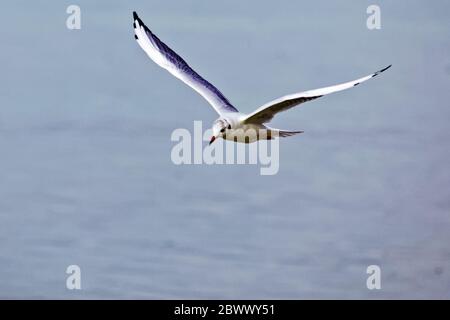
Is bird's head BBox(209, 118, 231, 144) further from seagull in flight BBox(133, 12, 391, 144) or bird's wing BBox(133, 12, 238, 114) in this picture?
bird's wing BBox(133, 12, 238, 114)

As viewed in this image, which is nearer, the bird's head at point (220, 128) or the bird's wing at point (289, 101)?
the bird's wing at point (289, 101)

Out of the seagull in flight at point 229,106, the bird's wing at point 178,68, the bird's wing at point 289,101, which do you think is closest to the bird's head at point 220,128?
the seagull in flight at point 229,106

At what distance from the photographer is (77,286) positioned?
21.9ft

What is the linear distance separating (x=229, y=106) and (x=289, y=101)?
897 millimetres

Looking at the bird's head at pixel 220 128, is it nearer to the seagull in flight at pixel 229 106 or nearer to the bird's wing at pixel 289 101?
the seagull in flight at pixel 229 106

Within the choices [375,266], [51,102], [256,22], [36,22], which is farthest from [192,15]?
[375,266]

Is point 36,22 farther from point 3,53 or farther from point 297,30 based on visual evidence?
point 297,30

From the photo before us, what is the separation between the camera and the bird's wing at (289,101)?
19.6 feet

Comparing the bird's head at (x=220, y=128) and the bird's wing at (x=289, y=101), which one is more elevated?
the bird's wing at (x=289, y=101)

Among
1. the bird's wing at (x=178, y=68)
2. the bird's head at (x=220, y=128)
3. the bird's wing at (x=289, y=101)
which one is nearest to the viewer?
the bird's wing at (x=289, y=101)

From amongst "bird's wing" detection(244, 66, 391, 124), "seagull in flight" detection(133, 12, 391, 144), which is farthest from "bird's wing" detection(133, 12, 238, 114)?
"bird's wing" detection(244, 66, 391, 124)

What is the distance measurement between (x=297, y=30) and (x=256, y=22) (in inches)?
12.4

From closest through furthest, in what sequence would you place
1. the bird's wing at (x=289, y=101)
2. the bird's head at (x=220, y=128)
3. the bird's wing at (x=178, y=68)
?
the bird's wing at (x=289, y=101), the bird's head at (x=220, y=128), the bird's wing at (x=178, y=68)

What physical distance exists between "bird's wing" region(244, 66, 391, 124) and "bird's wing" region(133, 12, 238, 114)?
554 millimetres
